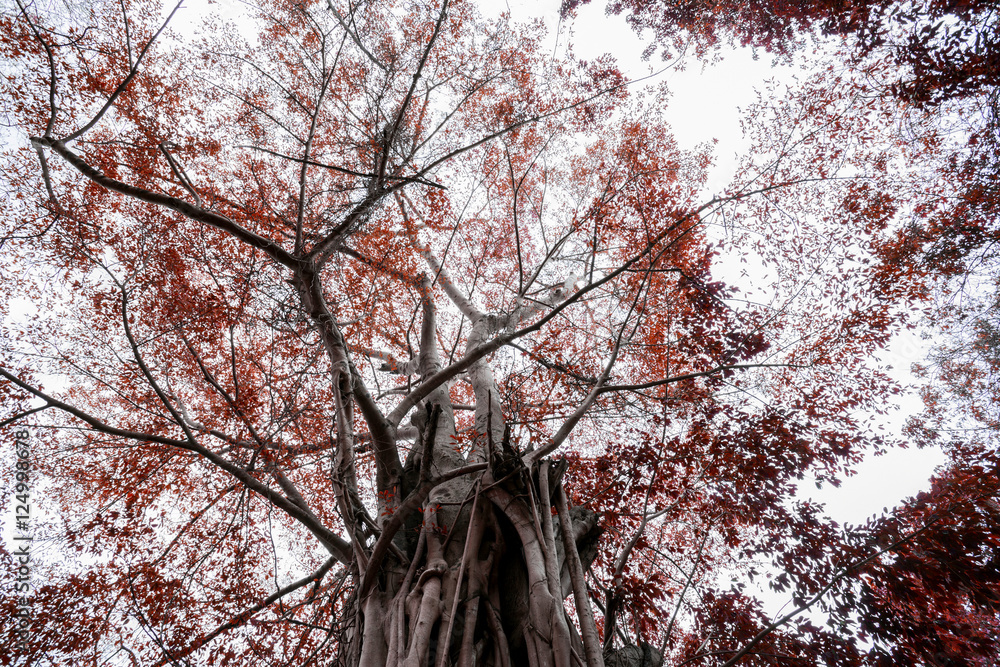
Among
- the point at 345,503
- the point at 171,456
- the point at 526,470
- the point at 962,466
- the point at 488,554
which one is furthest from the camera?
the point at 171,456

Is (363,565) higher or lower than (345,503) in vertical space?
lower

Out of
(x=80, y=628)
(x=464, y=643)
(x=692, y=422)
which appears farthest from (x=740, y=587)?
(x=80, y=628)

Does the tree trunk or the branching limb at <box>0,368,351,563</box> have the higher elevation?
the branching limb at <box>0,368,351,563</box>

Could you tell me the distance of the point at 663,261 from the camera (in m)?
6.46

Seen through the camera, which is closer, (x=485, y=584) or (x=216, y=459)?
(x=216, y=459)

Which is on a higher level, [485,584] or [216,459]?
[216,459]

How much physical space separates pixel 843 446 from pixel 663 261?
3.25 m

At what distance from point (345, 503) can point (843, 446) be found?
5873 millimetres

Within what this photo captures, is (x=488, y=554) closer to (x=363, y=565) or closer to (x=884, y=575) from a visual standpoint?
(x=363, y=565)

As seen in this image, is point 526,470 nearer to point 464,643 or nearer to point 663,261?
point 464,643

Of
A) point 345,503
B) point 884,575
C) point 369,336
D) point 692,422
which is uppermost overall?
point 369,336

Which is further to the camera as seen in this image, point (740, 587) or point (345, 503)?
point (740, 587)

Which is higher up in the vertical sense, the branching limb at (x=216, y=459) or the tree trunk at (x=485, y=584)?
the branching limb at (x=216, y=459)

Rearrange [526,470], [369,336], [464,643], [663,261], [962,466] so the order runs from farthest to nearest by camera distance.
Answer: [369,336]
[663,261]
[962,466]
[526,470]
[464,643]
